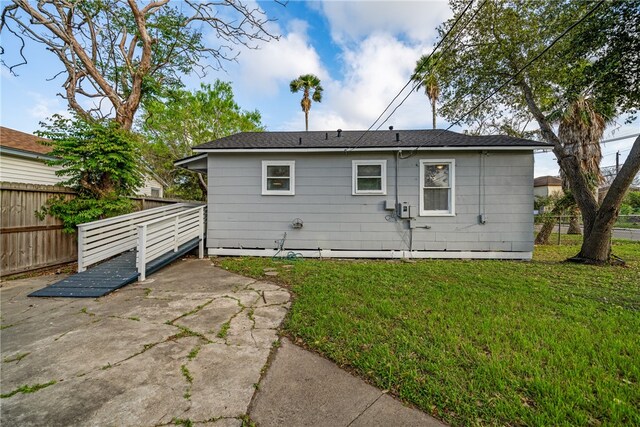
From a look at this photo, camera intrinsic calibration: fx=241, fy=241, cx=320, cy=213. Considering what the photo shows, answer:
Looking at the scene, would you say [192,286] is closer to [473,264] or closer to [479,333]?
[479,333]

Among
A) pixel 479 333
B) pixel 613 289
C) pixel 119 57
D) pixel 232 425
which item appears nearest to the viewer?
pixel 232 425

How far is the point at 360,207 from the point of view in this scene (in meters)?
6.54

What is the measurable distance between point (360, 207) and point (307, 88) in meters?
14.6

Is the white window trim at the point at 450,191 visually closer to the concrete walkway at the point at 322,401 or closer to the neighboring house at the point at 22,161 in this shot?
the concrete walkway at the point at 322,401

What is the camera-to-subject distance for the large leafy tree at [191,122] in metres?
14.8

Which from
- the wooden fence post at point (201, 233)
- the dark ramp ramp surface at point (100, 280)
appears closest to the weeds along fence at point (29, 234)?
the dark ramp ramp surface at point (100, 280)

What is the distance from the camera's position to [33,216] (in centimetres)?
496

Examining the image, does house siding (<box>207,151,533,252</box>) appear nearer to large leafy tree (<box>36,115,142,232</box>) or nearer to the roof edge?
the roof edge

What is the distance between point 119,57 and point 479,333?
1234 centimetres

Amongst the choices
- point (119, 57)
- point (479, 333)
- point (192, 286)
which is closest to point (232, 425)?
point (479, 333)

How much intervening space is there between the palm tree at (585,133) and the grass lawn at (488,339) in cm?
696

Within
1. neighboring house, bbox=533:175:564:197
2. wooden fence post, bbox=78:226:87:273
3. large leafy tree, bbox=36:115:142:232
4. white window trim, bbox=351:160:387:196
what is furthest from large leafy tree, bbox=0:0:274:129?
neighboring house, bbox=533:175:564:197

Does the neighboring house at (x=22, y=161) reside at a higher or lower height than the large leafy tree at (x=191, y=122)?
lower

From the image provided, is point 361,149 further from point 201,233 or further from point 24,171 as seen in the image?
point 24,171
